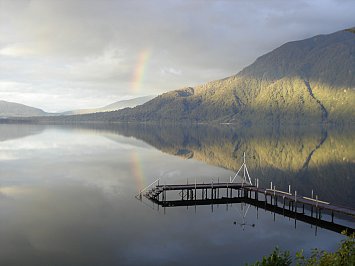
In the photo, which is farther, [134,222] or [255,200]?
[255,200]

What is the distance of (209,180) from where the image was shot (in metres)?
84.1

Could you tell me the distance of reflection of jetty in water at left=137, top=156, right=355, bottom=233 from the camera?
52.5 meters

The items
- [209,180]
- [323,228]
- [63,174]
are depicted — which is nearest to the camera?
[323,228]

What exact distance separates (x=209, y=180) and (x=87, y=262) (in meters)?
50.6

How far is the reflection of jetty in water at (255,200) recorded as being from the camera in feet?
172

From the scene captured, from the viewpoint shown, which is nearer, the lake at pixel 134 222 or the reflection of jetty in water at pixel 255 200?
the lake at pixel 134 222

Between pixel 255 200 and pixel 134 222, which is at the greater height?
pixel 255 200

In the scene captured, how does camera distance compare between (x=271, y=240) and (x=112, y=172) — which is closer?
(x=271, y=240)

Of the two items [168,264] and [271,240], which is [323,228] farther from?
[168,264]

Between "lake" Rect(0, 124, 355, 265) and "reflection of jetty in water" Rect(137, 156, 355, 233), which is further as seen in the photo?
"reflection of jetty in water" Rect(137, 156, 355, 233)

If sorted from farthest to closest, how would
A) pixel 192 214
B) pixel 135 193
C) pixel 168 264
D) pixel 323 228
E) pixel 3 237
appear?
pixel 135 193 < pixel 192 214 < pixel 323 228 < pixel 3 237 < pixel 168 264

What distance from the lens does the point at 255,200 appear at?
6425 cm

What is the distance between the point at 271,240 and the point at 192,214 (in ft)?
46.6

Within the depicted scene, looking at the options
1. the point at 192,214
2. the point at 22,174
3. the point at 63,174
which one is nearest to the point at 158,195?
the point at 192,214
